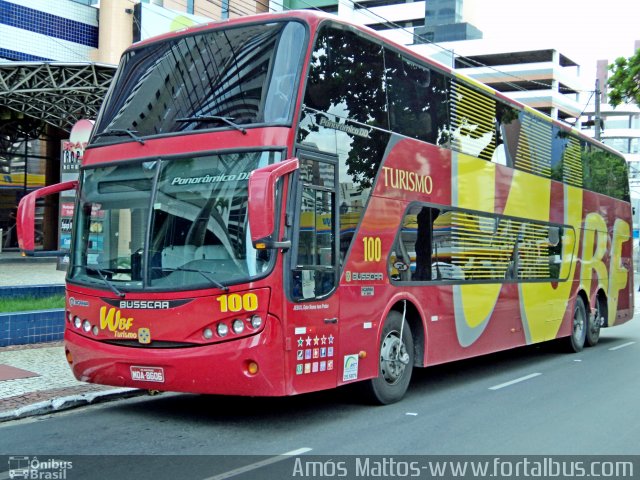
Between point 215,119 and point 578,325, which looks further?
point 578,325

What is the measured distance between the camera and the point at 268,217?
6016 mm

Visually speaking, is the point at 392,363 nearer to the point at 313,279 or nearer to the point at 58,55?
the point at 313,279

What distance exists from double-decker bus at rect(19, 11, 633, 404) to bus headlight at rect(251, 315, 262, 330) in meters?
0.01

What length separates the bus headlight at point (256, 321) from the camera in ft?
22.4

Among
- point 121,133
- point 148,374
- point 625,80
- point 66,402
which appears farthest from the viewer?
point 625,80

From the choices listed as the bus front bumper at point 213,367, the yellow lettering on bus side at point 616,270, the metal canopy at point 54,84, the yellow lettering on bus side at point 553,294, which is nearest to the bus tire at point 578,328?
the yellow lettering on bus side at point 553,294

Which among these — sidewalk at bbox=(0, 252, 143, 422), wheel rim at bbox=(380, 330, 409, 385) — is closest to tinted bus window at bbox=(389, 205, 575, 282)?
wheel rim at bbox=(380, 330, 409, 385)

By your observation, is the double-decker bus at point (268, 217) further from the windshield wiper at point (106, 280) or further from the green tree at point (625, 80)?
the green tree at point (625, 80)

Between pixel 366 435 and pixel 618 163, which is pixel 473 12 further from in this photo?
pixel 366 435

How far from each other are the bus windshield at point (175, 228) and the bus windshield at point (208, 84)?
0.44m

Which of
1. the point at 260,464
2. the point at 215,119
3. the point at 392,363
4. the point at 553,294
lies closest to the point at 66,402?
the point at 260,464

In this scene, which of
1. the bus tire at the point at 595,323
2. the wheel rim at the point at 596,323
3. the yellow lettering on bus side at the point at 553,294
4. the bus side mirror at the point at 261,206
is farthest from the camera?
the wheel rim at the point at 596,323

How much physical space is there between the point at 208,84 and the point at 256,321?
8.29 ft

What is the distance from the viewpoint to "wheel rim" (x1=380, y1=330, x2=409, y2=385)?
857 cm
